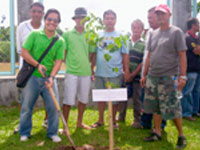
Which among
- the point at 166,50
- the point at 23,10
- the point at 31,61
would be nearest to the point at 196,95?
the point at 166,50

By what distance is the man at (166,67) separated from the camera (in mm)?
3748

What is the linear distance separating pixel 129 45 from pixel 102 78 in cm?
88

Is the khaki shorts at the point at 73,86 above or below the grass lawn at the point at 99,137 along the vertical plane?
above

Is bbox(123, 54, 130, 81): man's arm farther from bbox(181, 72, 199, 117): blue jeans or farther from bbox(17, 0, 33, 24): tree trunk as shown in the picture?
bbox(17, 0, 33, 24): tree trunk

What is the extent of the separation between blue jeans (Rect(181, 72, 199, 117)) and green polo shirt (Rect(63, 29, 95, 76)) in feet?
8.41

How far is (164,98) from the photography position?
3.84 m

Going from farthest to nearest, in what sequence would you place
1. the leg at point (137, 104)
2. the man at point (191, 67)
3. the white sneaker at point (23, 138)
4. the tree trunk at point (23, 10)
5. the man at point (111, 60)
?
the tree trunk at point (23, 10)
the man at point (191, 67)
the leg at point (137, 104)
the man at point (111, 60)
the white sneaker at point (23, 138)

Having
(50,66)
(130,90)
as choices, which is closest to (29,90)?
(50,66)

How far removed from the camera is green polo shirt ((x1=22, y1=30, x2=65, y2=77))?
12.8ft

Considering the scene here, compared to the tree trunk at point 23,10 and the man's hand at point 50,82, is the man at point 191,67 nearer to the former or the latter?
→ the man's hand at point 50,82

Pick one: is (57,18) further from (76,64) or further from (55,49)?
(76,64)

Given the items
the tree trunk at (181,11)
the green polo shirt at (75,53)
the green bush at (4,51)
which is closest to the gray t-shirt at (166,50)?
the green polo shirt at (75,53)

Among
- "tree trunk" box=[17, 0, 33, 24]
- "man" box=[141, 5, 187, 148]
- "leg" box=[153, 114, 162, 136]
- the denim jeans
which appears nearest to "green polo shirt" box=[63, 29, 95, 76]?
"man" box=[141, 5, 187, 148]

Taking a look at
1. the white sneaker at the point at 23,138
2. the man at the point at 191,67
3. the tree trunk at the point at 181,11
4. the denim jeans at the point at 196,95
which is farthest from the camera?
the tree trunk at the point at 181,11
